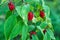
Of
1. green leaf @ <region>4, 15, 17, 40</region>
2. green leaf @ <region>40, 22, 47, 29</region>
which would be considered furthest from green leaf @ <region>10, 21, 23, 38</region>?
green leaf @ <region>40, 22, 47, 29</region>

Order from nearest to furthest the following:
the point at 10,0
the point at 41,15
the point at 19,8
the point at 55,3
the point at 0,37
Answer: the point at 19,8
the point at 10,0
the point at 41,15
the point at 0,37
the point at 55,3

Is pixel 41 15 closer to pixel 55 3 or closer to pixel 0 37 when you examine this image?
pixel 0 37

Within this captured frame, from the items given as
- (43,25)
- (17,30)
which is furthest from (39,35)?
(17,30)

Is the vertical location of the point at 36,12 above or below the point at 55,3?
above

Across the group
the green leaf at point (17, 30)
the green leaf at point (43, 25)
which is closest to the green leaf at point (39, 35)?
the green leaf at point (43, 25)

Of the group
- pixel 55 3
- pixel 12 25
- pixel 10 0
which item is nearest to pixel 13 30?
pixel 12 25

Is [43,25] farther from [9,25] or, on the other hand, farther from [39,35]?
[9,25]

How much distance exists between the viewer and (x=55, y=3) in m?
6.44

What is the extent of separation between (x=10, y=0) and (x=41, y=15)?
251mm

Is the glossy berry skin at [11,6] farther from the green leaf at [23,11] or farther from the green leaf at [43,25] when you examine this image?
the green leaf at [43,25]

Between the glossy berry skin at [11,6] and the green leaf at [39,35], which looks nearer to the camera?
the glossy berry skin at [11,6]

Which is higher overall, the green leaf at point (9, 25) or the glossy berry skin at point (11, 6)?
the glossy berry skin at point (11, 6)

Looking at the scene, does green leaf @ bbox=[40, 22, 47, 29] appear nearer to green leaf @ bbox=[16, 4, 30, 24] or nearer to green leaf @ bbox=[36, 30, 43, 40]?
green leaf @ bbox=[36, 30, 43, 40]

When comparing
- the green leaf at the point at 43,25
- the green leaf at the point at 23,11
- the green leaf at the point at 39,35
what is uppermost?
the green leaf at the point at 23,11
